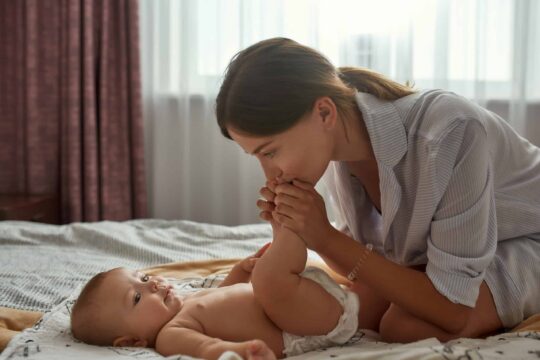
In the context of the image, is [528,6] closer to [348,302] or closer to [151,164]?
[151,164]

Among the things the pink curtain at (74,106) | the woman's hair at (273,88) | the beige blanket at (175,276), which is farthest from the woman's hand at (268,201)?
the pink curtain at (74,106)

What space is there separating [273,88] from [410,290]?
0.45 metres

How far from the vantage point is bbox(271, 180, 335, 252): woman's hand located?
3.89 feet

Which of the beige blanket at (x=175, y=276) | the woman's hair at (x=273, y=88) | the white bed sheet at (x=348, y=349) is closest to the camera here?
the white bed sheet at (x=348, y=349)

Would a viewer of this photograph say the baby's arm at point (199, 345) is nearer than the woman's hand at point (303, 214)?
Yes

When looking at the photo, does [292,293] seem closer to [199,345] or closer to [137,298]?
[199,345]

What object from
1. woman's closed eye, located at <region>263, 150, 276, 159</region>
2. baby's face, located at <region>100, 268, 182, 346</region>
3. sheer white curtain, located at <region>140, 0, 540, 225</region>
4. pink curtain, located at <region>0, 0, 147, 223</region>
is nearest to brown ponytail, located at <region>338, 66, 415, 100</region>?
woman's closed eye, located at <region>263, 150, 276, 159</region>

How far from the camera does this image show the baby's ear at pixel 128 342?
4.09 feet

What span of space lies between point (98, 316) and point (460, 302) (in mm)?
687

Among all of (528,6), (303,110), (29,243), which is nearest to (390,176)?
(303,110)

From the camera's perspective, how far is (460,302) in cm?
115

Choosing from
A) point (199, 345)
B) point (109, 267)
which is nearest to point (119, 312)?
point (199, 345)

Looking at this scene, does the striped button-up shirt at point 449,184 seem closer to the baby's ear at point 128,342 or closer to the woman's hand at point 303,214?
the woman's hand at point 303,214

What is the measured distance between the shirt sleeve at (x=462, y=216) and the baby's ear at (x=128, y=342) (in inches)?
22.6
